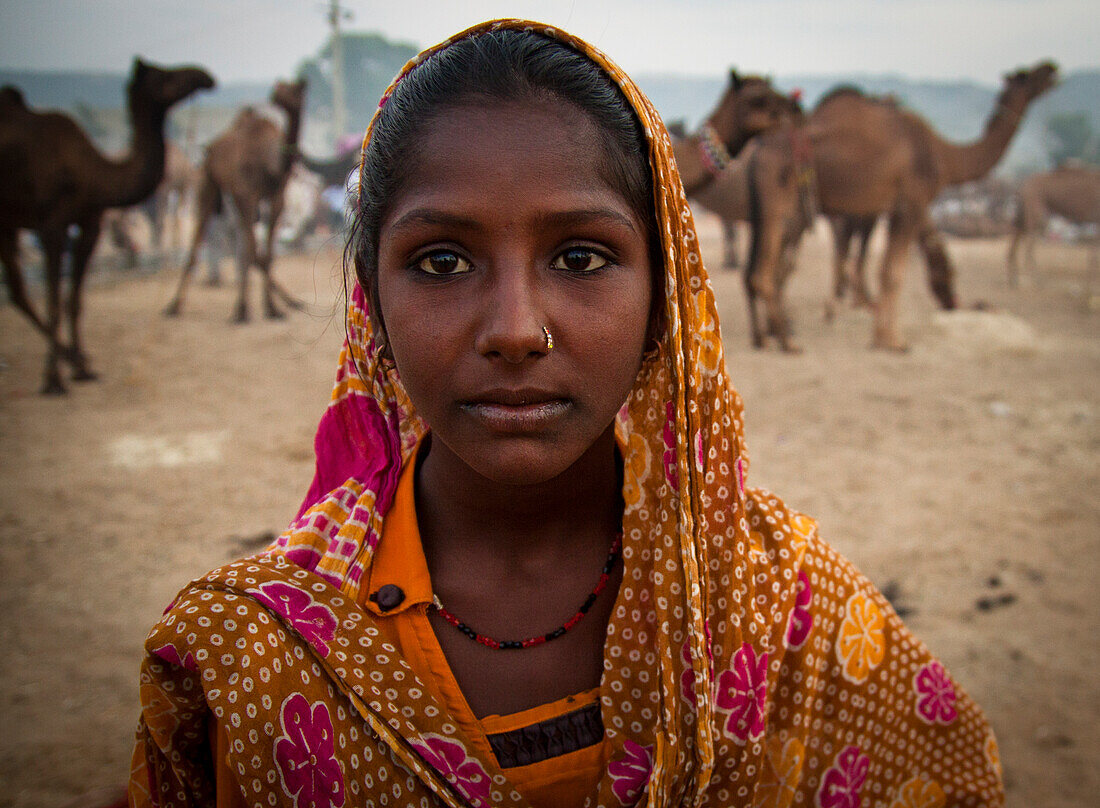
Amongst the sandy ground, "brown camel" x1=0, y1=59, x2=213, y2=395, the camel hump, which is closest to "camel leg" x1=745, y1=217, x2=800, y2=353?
the sandy ground

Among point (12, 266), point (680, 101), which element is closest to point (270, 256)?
point (12, 266)

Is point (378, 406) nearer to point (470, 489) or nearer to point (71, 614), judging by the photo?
point (470, 489)

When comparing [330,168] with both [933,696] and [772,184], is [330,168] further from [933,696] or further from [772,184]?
[933,696]

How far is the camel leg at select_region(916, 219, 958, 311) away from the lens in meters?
7.56

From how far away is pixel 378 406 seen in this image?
1299 millimetres

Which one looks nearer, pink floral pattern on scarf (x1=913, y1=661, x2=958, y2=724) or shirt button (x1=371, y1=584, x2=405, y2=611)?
shirt button (x1=371, y1=584, x2=405, y2=611)

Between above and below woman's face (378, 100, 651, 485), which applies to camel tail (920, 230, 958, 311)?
below

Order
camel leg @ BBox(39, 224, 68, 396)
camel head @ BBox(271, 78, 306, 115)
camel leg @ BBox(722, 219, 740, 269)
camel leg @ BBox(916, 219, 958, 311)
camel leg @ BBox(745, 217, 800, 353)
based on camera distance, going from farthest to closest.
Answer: camel leg @ BBox(722, 219, 740, 269) < camel head @ BBox(271, 78, 306, 115) < camel leg @ BBox(916, 219, 958, 311) < camel leg @ BBox(745, 217, 800, 353) < camel leg @ BBox(39, 224, 68, 396)

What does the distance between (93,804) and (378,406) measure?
1.20 metres

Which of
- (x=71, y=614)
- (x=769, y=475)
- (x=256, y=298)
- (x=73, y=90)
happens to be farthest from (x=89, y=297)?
(x=769, y=475)

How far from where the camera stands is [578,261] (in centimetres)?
103

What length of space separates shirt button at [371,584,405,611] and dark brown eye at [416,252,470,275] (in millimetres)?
515

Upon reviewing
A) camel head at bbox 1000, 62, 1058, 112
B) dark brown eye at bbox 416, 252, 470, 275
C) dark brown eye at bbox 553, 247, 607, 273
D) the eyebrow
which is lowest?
dark brown eye at bbox 416, 252, 470, 275

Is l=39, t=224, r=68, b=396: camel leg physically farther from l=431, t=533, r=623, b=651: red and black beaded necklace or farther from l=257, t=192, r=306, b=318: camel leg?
l=431, t=533, r=623, b=651: red and black beaded necklace
